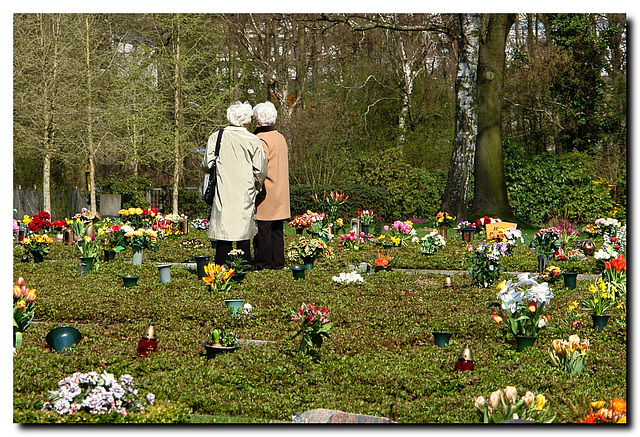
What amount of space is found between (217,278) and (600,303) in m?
3.36

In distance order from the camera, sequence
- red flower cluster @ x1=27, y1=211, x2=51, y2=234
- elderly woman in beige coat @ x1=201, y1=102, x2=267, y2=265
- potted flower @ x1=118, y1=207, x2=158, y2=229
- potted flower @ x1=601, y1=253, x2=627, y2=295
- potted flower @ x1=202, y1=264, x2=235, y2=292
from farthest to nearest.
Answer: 1. potted flower @ x1=118, y1=207, x2=158, y2=229
2. red flower cluster @ x1=27, y1=211, x2=51, y2=234
3. elderly woman in beige coat @ x1=201, y1=102, x2=267, y2=265
4. potted flower @ x1=202, y1=264, x2=235, y2=292
5. potted flower @ x1=601, y1=253, x2=627, y2=295

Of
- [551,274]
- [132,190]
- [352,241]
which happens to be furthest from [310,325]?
[132,190]

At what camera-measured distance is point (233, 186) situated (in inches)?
315

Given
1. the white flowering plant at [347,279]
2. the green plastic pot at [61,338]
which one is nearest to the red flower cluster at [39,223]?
the white flowering plant at [347,279]

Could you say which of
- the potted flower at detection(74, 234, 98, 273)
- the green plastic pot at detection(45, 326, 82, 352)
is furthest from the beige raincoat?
the green plastic pot at detection(45, 326, 82, 352)

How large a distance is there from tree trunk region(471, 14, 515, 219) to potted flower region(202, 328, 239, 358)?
10499 millimetres

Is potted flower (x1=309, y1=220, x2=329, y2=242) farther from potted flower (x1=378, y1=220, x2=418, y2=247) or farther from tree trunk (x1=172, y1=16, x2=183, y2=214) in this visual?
tree trunk (x1=172, y1=16, x2=183, y2=214)

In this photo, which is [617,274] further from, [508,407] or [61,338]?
[61,338]

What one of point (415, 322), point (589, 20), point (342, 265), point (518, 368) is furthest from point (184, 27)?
point (518, 368)

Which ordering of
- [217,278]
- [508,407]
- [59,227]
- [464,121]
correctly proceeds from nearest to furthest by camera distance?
1. [508,407]
2. [217,278]
3. [59,227]
4. [464,121]

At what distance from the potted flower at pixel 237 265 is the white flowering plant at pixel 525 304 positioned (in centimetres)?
318

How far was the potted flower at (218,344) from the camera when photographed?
4902mm

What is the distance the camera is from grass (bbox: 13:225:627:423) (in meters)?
4.01

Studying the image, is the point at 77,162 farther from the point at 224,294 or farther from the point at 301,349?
the point at 301,349
